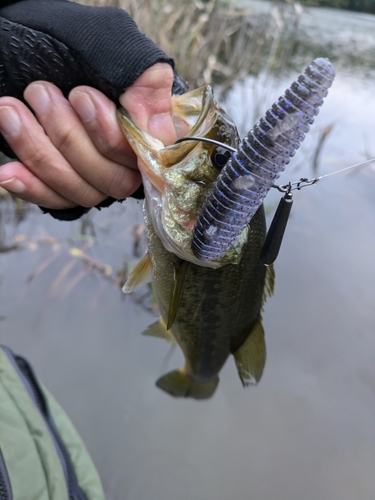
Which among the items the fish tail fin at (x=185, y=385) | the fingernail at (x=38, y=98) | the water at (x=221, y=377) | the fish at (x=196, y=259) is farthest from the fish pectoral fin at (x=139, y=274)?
the water at (x=221, y=377)

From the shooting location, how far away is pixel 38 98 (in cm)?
102

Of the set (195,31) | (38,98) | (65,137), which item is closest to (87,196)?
(65,137)

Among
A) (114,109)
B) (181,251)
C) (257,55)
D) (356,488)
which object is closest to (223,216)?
(181,251)

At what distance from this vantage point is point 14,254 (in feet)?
9.82

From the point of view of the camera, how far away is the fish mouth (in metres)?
0.96

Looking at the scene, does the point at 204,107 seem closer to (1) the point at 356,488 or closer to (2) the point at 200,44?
(1) the point at 356,488

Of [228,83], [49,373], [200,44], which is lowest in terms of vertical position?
[49,373]

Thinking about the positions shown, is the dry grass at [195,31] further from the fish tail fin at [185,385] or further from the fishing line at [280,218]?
the fishing line at [280,218]

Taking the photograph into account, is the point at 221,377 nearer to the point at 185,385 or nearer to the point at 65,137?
the point at 185,385

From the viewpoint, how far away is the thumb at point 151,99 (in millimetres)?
993

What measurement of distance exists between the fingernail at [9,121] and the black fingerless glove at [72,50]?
0.23ft

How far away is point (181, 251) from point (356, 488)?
78.2 inches

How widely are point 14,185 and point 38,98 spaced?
9.3 inches

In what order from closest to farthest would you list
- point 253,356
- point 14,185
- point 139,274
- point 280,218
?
point 280,218 < point 14,185 < point 139,274 < point 253,356
